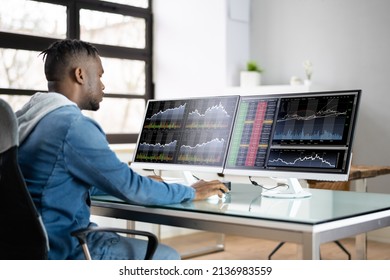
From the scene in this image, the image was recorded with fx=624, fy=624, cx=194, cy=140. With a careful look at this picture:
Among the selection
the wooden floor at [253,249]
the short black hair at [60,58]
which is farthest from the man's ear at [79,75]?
the wooden floor at [253,249]

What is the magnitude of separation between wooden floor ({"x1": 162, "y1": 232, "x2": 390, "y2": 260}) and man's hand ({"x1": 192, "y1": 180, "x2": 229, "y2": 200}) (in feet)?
7.45

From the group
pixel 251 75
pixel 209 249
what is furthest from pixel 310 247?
pixel 251 75

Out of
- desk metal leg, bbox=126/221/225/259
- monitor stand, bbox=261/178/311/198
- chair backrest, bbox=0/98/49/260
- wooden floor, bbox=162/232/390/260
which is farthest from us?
desk metal leg, bbox=126/221/225/259

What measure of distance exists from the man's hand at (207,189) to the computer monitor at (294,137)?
0.52 ft

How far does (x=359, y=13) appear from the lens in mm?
5383

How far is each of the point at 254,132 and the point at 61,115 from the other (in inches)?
35.0

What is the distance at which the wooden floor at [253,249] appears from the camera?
A: 4770mm

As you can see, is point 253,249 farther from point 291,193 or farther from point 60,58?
point 60,58

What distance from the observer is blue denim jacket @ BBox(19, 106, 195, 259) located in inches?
81.6

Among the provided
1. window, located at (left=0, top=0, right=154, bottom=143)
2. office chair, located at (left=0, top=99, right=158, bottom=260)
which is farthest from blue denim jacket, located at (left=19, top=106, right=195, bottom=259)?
window, located at (left=0, top=0, right=154, bottom=143)

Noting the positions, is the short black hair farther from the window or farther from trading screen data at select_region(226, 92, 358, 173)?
the window

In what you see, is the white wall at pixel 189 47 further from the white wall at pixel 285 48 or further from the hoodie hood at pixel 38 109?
the hoodie hood at pixel 38 109

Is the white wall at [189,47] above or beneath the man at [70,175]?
above
